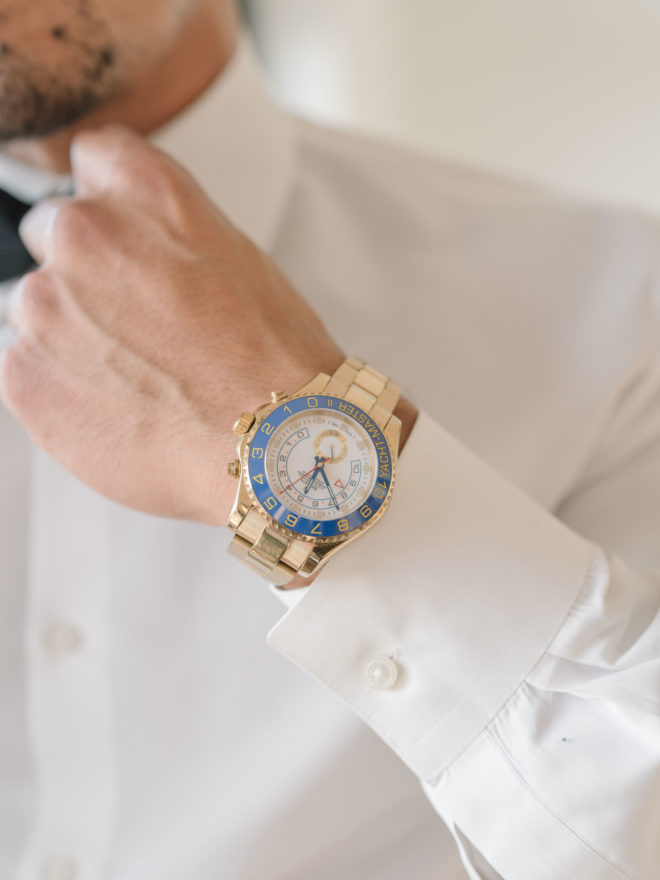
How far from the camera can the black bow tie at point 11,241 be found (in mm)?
801

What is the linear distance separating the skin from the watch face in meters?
0.04

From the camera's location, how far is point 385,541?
0.61 metres

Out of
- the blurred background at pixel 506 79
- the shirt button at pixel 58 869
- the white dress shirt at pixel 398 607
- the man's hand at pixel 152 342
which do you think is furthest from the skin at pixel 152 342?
the blurred background at pixel 506 79

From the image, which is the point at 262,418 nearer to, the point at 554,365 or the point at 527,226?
the point at 554,365

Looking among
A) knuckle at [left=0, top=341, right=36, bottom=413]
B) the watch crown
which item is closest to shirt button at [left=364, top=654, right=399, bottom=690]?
the watch crown

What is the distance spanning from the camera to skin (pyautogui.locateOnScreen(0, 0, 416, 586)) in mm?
625

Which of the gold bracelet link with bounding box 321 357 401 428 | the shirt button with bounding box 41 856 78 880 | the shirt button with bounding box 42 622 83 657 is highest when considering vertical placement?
the gold bracelet link with bounding box 321 357 401 428

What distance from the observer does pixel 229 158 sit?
0.95 m

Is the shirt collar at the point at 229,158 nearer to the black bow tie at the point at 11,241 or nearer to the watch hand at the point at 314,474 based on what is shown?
the black bow tie at the point at 11,241

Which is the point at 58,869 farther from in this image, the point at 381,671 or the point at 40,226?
the point at 40,226

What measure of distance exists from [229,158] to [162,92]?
0.12 m

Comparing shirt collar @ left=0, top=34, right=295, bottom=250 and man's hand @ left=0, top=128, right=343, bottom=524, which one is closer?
man's hand @ left=0, top=128, right=343, bottom=524

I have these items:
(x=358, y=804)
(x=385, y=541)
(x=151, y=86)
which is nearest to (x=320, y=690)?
(x=358, y=804)

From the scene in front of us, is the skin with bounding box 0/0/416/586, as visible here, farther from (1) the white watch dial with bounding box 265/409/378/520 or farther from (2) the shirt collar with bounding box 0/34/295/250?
(2) the shirt collar with bounding box 0/34/295/250
